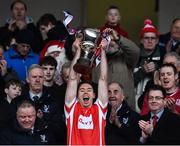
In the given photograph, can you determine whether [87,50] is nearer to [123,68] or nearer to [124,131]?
[124,131]

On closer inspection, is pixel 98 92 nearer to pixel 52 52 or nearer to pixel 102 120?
pixel 102 120

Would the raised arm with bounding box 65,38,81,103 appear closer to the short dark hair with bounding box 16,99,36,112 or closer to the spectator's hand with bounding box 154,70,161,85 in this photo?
the short dark hair with bounding box 16,99,36,112

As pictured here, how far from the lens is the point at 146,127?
9680 millimetres

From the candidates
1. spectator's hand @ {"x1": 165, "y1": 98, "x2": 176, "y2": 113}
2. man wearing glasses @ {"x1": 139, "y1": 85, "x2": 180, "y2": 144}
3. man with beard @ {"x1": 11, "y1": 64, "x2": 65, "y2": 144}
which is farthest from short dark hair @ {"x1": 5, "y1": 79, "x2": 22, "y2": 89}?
spectator's hand @ {"x1": 165, "y1": 98, "x2": 176, "y2": 113}

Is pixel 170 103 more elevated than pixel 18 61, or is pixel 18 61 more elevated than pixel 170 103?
pixel 18 61

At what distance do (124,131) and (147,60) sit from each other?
5.26ft

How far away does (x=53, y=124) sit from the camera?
10.1 metres

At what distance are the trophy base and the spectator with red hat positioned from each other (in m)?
1.65

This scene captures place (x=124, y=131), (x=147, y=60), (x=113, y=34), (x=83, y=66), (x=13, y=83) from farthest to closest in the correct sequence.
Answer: (x=147, y=60)
(x=13, y=83)
(x=113, y=34)
(x=124, y=131)
(x=83, y=66)

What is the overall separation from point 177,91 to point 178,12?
139 inches

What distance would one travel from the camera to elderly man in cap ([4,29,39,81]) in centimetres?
1148

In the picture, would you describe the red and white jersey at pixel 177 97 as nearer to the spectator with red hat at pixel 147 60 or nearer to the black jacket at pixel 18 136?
the spectator with red hat at pixel 147 60

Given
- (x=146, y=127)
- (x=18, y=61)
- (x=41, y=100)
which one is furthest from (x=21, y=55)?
(x=146, y=127)

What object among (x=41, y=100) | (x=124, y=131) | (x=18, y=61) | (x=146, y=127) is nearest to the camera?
(x=146, y=127)
